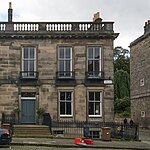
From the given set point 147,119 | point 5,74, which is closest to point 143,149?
point 5,74

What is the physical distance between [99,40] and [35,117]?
7.95 meters

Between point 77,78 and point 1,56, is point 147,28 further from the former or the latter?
point 1,56

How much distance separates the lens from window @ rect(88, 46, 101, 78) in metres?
30.6

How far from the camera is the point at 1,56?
30.1m

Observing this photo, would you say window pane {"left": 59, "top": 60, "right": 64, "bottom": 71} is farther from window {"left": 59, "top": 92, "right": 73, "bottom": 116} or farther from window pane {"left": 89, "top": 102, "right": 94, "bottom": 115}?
window pane {"left": 89, "top": 102, "right": 94, "bottom": 115}

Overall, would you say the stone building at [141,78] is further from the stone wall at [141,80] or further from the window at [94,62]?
the window at [94,62]

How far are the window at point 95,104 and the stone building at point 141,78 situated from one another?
37.4 ft

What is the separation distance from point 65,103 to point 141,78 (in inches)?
617

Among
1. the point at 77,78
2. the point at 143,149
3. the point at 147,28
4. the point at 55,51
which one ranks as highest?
the point at 147,28

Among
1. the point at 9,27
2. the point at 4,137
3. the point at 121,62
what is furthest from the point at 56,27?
the point at 121,62

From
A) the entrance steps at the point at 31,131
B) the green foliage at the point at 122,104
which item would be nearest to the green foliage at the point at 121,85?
the green foliage at the point at 122,104

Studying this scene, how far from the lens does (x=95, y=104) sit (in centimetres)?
3052

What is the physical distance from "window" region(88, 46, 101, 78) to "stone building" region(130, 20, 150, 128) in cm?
1129

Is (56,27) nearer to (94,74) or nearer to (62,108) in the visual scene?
(94,74)
